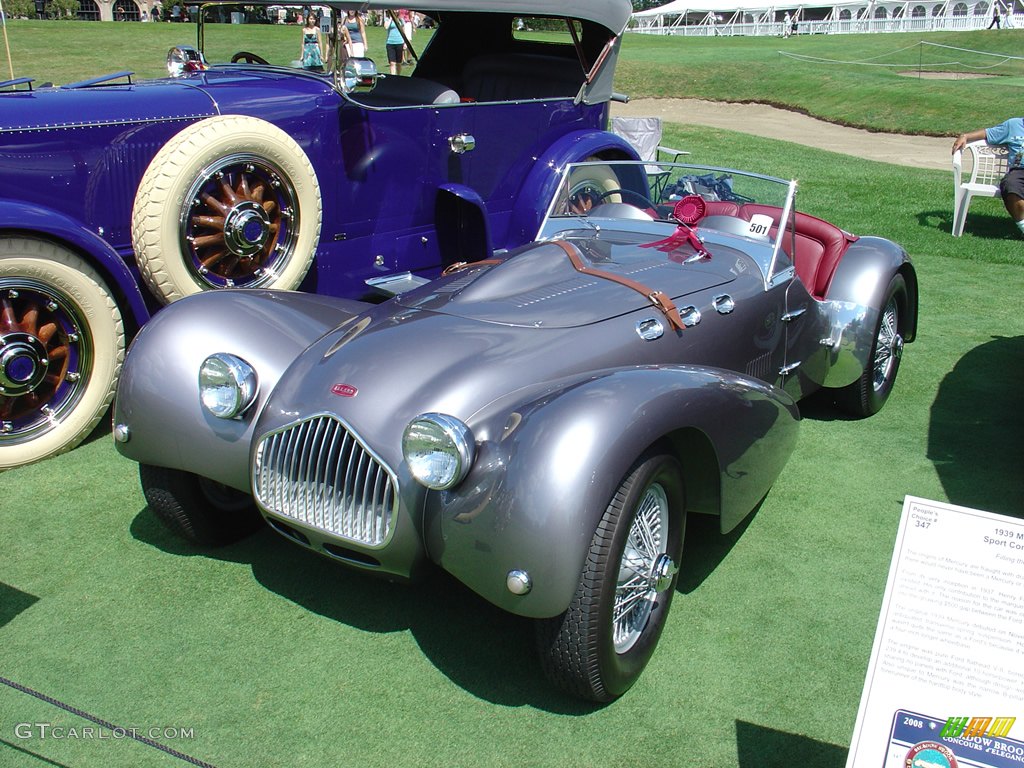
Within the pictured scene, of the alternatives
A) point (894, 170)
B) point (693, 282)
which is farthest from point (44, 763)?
point (894, 170)

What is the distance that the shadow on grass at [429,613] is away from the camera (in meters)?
2.89

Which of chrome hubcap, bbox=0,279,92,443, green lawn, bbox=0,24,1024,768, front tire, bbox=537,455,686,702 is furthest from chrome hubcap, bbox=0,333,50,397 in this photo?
front tire, bbox=537,455,686,702

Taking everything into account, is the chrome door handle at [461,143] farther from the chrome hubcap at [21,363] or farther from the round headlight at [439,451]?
the round headlight at [439,451]

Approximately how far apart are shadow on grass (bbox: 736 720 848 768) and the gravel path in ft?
41.2

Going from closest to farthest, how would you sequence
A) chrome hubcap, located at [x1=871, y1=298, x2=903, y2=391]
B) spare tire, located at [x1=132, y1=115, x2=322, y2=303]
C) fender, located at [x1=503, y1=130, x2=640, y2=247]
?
1. spare tire, located at [x1=132, y1=115, x2=322, y2=303]
2. chrome hubcap, located at [x1=871, y1=298, x2=903, y2=391]
3. fender, located at [x1=503, y1=130, x2=640, y2=247]

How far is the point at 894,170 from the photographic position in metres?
12.7

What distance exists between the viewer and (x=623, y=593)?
2.81m

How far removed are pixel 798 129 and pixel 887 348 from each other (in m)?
13.8

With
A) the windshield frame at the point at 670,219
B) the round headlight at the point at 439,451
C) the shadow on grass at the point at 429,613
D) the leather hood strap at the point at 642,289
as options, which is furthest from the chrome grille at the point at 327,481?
the windshield frame at the point at 670,219

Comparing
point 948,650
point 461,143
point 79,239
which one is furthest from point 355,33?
point 948,650

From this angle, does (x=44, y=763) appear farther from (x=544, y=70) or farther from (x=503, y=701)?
(x=544, y=70)

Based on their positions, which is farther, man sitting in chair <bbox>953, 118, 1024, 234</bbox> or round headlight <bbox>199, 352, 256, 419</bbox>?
man sitting in chair <bbox>953, 118, 1024, 234</bbox>

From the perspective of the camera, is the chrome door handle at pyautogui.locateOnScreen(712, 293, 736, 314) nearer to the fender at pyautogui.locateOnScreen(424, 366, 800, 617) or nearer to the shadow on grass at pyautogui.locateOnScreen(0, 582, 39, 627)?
the fender at pyautogui.locateOnScreen(424, 366, 800, 617)

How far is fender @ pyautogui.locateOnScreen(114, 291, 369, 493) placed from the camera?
10.2ft
